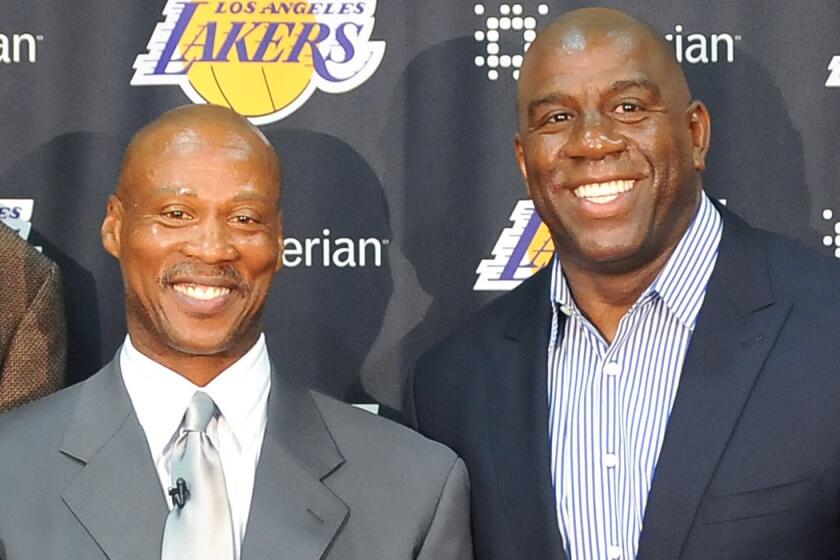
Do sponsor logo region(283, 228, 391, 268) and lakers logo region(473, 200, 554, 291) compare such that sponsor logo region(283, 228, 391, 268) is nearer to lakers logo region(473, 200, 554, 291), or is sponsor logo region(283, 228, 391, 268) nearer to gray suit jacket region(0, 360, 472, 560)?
lakers logo region(473, 200, 554, 291)

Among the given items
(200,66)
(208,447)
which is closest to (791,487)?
(208,447)

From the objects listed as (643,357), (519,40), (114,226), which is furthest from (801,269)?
(114,226)

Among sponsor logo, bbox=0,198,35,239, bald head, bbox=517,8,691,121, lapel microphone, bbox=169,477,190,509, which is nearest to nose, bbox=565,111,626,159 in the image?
bald head, bbox=517,8,691,121

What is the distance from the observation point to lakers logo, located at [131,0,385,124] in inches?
109

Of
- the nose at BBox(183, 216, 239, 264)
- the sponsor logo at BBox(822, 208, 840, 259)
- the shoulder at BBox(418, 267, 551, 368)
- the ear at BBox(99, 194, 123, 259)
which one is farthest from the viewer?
the sponsor logo at BBox(822, 208, 840, 259)

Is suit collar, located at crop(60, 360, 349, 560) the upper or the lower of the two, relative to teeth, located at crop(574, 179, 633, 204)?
lower

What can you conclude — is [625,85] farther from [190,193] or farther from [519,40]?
[190,193]

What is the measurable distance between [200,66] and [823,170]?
118cm

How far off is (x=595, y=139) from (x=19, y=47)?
47.3 inches

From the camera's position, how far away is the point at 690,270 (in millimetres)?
2250

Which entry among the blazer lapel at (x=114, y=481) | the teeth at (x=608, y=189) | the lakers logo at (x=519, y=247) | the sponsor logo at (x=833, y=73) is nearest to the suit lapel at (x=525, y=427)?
the teeth at (x=608, y=189)

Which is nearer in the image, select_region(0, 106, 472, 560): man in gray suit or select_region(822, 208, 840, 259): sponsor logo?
select_region(0, 106, 472, 560): man in gray suit

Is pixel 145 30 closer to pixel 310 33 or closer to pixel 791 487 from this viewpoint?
pixel 310 33

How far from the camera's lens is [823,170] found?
8.95 ft
